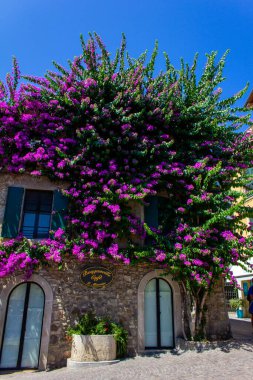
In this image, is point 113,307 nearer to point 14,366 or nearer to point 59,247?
point 59,247

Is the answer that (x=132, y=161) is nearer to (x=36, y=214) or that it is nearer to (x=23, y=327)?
(x=36, y=214)

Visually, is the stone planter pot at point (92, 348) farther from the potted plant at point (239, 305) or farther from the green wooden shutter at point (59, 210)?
the potted plant at point (239, 305)

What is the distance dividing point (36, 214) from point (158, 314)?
16.9 ft

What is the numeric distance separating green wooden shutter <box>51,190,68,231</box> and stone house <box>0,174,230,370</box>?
0.03 meters

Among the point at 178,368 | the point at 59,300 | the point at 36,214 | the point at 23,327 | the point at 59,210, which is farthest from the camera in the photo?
the point at 36,214

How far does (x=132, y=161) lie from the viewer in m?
9.96

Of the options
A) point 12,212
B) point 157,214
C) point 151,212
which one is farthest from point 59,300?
point 157,214

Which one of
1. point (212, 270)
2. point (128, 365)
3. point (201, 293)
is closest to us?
point (128, 365)

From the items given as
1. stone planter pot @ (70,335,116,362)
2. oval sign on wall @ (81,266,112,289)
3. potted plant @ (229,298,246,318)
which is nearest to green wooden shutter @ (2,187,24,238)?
oval sign on wall @ (81,266,112,289)

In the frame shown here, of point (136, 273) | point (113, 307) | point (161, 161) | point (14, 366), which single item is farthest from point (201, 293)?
point (14, 366)

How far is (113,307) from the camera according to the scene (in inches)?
352

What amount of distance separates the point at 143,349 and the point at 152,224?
3.91 metres

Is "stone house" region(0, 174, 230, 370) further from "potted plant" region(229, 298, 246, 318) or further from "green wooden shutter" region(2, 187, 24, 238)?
"potted plant" region(229, 298, 246, 318)

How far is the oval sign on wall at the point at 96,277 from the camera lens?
892 centimetres
